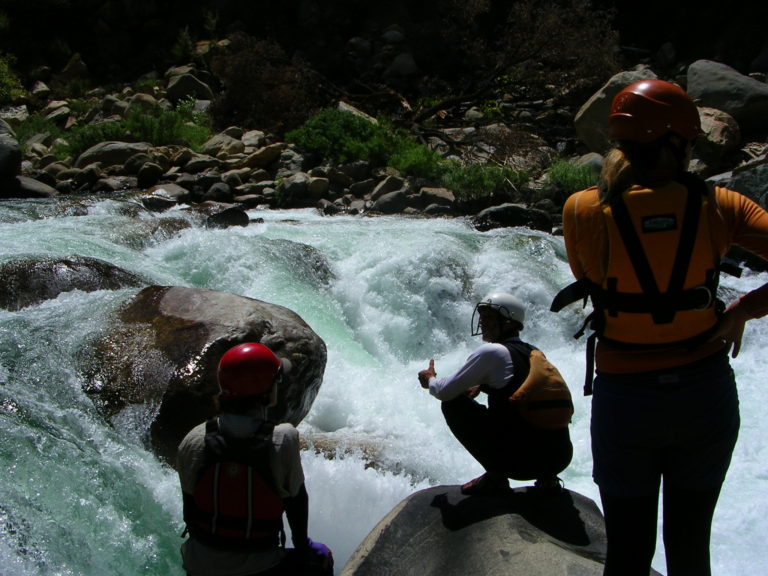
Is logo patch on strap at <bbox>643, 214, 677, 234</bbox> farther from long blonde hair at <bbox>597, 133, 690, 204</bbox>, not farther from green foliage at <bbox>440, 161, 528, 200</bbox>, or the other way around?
green foliage at <bbox>440, 161, 528, 200</bbox>

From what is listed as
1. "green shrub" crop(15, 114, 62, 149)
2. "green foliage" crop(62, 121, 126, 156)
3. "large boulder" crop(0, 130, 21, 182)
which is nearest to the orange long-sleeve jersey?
"large boulder" crop(0, 130, 21, 182)

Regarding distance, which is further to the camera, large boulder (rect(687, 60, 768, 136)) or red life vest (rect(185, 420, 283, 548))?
large boulder (rect(687, 60, 768, 136))

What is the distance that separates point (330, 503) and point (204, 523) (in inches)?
74.2

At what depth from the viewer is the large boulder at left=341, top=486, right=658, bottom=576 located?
2.46m

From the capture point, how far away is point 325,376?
5.43 meters

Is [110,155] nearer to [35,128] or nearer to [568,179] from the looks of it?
[35,128]

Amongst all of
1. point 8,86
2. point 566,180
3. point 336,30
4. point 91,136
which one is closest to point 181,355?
point 566,180

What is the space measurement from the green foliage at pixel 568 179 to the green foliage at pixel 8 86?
11447 millimetres

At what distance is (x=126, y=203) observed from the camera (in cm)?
961

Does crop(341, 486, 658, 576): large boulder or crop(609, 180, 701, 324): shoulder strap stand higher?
crop(609, 180, 701, 324): shoulder strap

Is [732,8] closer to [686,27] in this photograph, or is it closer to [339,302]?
[686,27]

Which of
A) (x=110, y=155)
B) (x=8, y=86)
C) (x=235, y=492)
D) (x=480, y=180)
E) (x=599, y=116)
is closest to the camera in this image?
(x=235, y=492)

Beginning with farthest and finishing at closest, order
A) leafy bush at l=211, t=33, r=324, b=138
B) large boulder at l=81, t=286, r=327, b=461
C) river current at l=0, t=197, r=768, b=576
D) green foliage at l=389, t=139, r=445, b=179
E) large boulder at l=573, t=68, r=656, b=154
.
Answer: leafy bush at l=211, t=33, r=324, b=138 → large boulder at l=573, t=68, r=656, b=154 → green foliage at l=389, t=139, r=445, b=179 → large boulder at l=81, t=286, r=327, b=461 → river current at l=0, t=197, r=768, b=576

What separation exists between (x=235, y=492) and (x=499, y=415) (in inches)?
46.0
